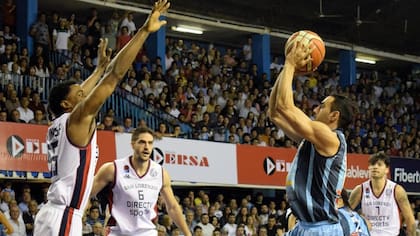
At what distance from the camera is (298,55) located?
6.61 meters

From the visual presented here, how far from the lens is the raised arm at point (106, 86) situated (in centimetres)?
628

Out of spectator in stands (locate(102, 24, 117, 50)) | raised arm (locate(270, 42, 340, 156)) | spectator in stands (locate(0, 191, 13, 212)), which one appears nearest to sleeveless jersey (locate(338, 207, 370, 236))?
raised arm (locate(270, 42, 340, 156))

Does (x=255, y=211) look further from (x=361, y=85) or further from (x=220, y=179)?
(x=361, y=85)

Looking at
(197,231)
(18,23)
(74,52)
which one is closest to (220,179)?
(197,231)

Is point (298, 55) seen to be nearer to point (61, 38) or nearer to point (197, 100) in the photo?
point (61, 38)

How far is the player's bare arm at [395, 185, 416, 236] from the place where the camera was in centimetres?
1134

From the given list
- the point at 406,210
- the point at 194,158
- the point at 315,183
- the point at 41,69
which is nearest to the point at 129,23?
the point at 41,69

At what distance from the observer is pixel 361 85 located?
30250 mm

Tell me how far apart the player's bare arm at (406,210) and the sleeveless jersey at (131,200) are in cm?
394

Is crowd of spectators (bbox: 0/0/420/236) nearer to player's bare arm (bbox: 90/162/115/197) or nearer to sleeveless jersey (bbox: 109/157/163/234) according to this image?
sleeveless jersey (bbox: 109/157/163/234)

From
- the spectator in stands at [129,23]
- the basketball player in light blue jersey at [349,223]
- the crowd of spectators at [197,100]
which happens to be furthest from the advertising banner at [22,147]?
the basketball player in light blue jersey at [349,223]

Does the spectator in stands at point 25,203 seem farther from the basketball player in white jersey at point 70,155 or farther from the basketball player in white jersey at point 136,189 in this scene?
the basketball player in white jersey at point 70,155

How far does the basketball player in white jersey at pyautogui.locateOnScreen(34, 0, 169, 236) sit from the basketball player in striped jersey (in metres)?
1.18

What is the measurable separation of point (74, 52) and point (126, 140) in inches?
161
